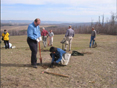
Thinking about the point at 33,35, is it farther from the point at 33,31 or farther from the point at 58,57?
the point at 58,57

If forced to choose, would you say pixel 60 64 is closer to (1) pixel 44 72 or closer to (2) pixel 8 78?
(1) pixel 44 72

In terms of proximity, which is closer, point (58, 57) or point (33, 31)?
point (33, 31)

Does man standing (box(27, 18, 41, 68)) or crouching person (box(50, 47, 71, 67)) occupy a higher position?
A: man standing (box(27, 18, 41, 68))

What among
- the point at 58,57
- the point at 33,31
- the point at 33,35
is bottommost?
the point at 58,57

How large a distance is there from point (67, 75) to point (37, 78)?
129 centimetres

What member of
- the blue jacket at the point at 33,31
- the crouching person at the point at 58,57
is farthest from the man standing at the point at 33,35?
the crouching person at the point at 58,57

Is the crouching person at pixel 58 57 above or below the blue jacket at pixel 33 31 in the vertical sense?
below

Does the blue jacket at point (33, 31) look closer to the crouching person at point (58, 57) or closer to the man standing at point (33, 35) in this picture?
the man standing at point (33, 35)

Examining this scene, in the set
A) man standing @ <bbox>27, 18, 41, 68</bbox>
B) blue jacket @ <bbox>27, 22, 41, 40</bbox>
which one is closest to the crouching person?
man standing @ <bbox>27, 18, 41, 68</bbox>

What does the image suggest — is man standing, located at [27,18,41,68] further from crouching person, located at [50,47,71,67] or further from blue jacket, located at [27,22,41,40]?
crouching person, located at [50,47,71,67]

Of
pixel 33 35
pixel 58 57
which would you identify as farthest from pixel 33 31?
pixel 58 57

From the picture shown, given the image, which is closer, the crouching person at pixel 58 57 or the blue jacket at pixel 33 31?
the blue jacket at pixel 33 31

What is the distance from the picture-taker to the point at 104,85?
4.59 m

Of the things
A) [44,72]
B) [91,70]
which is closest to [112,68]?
[91,70]
